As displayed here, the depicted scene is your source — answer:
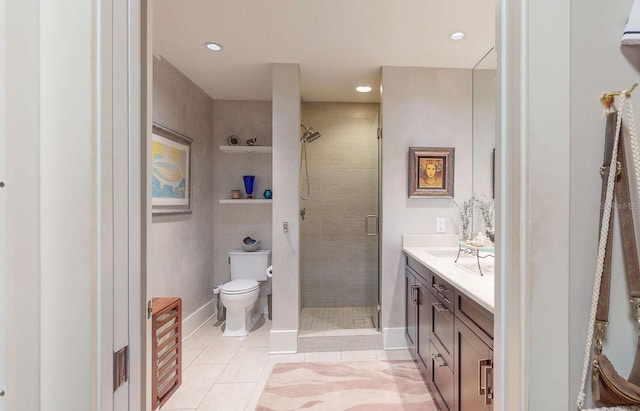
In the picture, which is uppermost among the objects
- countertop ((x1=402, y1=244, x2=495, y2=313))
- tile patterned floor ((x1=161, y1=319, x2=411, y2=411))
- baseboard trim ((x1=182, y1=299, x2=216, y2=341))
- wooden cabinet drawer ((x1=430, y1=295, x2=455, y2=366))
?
countertop ((x1=402, y1=244, x2=495, y2=313))

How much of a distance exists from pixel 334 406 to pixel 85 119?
206 cm

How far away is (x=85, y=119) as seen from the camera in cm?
55

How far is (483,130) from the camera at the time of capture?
247cm

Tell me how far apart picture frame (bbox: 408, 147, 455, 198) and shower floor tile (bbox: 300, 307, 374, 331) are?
1416mm

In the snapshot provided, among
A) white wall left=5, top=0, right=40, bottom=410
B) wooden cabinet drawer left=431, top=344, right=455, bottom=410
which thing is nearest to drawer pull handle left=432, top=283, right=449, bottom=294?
wooden cabinet drawer left=431, top=344, right=455, bottom=410

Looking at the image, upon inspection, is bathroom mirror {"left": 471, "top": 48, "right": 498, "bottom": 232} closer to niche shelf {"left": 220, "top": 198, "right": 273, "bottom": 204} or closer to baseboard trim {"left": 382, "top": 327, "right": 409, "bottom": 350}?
baseboard trim {"left": 382, "top": 327, "right": 409, "bottom": 350}

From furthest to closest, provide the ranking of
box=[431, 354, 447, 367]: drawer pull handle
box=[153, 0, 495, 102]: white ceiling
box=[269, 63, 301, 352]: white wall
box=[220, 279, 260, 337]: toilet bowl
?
1. box=[220, 279, 260, 337]: toilet bowl
2. box=[269, 63, 301, 352]: white wall
3. box=[153, 0, 495, 102]: white ceiling
4. box=[431, 354, 447, 367]: drawer pull handle

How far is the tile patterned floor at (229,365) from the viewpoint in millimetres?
1935

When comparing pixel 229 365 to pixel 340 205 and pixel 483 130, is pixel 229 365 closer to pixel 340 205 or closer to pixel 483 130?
pixel 340 205

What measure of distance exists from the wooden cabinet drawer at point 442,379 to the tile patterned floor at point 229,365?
669mm

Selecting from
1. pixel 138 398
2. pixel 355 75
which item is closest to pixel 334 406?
pixel 138 398

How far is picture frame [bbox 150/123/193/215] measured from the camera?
2.41m

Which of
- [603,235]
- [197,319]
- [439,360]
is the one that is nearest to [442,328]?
[439,360]

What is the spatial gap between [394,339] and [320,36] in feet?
8.66
